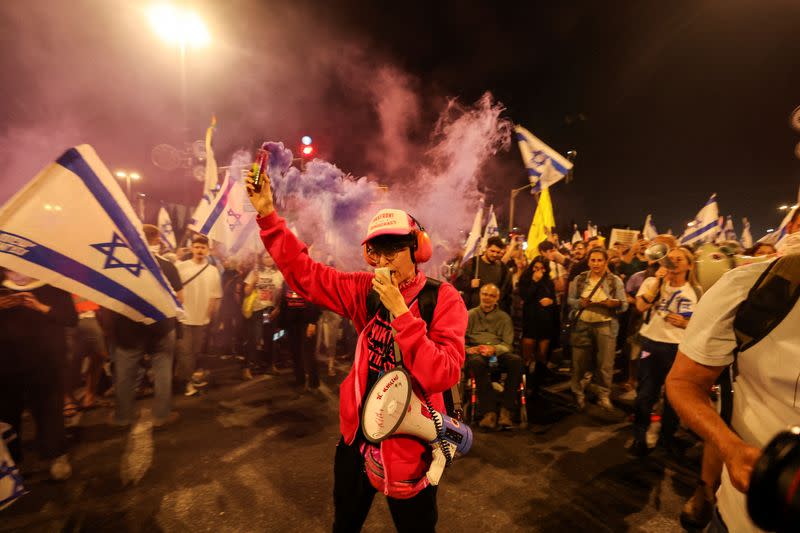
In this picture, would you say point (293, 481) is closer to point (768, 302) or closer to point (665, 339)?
point (768, 302)

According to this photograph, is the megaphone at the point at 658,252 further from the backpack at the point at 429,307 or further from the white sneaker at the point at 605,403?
the backpack at the point at 429,307

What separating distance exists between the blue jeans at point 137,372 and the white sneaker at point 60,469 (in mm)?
726

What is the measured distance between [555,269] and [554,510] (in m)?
5.59

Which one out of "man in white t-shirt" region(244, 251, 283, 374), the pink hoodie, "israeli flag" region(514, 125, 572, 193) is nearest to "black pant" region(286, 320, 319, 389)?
"man in white t-shirt" region(244, 251, 283, 374)

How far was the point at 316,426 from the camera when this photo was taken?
16.1 ft

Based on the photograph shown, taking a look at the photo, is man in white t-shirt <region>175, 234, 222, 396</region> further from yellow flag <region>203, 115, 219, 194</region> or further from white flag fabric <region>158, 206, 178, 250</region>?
white flag fabric <region>158, 206, 178, 250</region>

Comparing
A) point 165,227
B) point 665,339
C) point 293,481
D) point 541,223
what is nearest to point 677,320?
point 665,339

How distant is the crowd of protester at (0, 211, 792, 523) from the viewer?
3572 mm

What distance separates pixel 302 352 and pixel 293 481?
108 inches

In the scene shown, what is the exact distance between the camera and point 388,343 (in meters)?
1.86

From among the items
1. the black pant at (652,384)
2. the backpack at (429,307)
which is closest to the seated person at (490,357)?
the black pant at (652,384)

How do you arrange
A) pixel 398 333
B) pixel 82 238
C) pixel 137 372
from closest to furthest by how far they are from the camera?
pixel 398 333, pixel 82 238, pixel 137 372

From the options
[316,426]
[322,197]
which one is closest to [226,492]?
[316,426]

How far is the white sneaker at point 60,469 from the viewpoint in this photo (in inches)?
141
